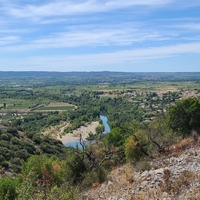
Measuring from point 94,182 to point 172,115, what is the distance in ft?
59.5

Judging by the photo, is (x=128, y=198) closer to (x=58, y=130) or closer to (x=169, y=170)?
(x=169, y=170)

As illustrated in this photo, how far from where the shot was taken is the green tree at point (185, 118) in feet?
102

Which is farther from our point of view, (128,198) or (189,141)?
(189,141)

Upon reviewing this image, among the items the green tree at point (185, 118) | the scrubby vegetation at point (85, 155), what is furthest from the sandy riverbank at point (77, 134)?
the green tree at point (185, 118)

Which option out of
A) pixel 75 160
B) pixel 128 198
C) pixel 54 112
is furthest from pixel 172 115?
pixel 54 112

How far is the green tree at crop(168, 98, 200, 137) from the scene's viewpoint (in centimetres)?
3114

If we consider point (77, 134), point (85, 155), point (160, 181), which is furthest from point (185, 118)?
point (77, 134)

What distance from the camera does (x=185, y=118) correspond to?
31.9 metres

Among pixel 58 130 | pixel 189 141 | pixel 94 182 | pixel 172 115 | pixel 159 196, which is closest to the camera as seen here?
pixel 159 196

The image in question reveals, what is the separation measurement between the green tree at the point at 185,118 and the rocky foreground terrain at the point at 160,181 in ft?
37.8

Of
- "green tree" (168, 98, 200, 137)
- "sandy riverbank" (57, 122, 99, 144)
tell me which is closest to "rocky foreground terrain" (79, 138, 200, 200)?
"green tree" (168, 98, 200, 137)

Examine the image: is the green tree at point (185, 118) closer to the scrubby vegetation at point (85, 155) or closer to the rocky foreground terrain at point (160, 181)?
the scrubby vegetation at point (85, 155)

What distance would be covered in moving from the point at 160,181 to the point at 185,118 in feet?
60.4

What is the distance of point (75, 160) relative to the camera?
2270 cm
